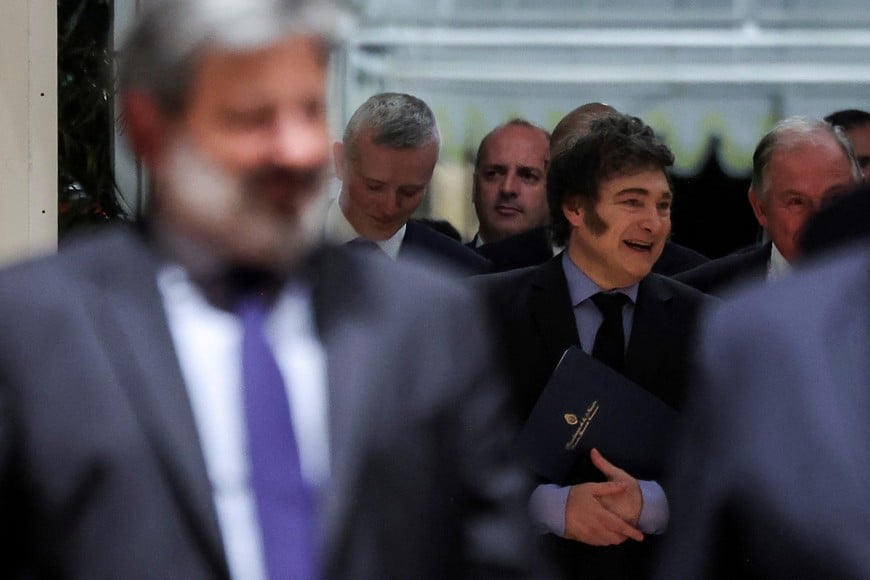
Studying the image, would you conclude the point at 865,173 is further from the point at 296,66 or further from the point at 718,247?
the point at 296,66

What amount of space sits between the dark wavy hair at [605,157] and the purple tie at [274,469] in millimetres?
2093

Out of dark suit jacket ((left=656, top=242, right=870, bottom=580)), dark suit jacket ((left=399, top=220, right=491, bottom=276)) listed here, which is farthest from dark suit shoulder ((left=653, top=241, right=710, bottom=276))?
dark suit jacket ((left=656, top=242, right=870, bottom=580))

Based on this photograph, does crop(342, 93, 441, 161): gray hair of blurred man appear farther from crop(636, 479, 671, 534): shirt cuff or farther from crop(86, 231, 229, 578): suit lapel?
crop(86, 231, 229, 578): suit lapel

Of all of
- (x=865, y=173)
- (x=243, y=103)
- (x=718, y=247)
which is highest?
(x=243, y=103)

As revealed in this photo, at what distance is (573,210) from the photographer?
3639 mm

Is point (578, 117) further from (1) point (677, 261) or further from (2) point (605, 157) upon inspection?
(2) point (605, 157)

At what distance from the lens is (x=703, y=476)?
1.88 metres

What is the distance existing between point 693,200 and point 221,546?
377cm

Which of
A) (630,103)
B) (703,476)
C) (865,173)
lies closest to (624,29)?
(630,103)

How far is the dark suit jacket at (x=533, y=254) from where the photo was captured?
433 centimetres

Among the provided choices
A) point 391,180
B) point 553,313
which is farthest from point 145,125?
point 391,180

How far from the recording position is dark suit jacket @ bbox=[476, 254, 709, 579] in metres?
3.32

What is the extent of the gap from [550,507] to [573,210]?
0.72 m

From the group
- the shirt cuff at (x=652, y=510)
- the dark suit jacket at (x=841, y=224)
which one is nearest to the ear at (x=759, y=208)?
the shirt cuff at (x=652, y=510)
